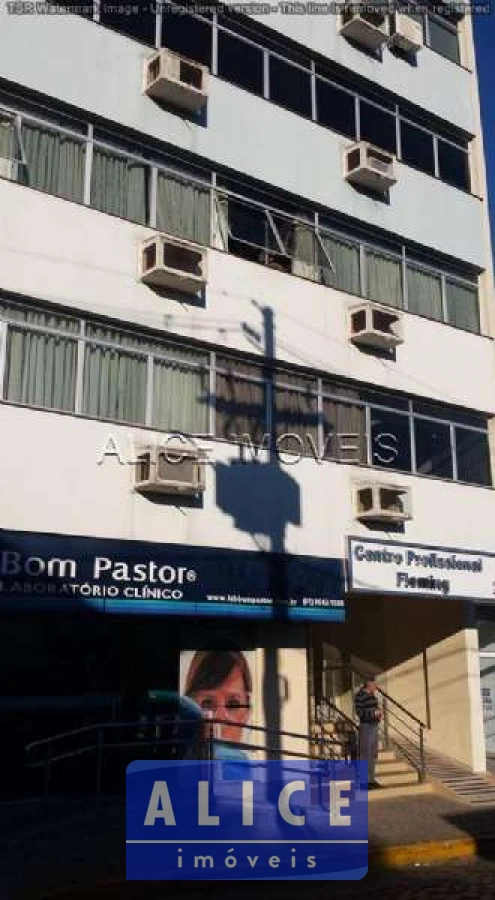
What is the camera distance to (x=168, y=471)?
12172 millimetres

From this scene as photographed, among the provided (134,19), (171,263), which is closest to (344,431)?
(171,263)

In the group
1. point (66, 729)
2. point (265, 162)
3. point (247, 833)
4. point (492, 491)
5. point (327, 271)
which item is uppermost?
point (265, 162)

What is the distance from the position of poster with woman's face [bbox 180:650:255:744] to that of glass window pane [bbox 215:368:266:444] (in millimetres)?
3070

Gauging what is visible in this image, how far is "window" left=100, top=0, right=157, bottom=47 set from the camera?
13.4 meters

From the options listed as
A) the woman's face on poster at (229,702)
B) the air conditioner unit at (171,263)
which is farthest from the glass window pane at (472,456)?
the air conditioner unit at (171,263)

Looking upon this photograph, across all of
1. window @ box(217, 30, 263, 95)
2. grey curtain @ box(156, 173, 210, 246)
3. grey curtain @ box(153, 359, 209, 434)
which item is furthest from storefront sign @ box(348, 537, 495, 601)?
window @ box(217, 30, 263, 95)

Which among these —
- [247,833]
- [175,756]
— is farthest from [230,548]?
[247,833]

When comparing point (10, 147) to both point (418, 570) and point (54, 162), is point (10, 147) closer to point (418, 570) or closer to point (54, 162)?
point (54, 162)

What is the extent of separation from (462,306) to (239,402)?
5891 millimetres

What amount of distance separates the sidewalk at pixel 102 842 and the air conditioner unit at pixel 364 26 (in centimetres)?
1266

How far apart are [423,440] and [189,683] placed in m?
5.95

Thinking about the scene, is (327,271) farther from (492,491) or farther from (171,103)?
(492,491)

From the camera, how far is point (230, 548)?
508 inches

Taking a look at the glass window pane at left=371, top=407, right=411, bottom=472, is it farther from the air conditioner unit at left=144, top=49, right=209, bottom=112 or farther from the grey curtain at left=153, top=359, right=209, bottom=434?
the air conditioner unit at left=144, top=49, right=209, bottom=112
